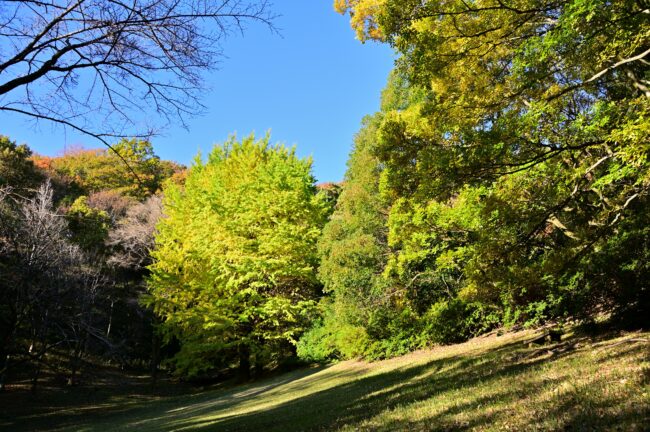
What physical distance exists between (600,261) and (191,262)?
741 inches

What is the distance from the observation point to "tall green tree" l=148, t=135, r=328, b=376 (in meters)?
20.5

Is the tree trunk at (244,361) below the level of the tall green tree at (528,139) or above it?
below

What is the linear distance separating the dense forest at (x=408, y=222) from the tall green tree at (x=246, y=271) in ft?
0.37

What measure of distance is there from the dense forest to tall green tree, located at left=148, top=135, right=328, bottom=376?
113 millimetres

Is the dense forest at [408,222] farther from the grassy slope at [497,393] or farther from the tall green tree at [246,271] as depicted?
the grassy slope at [497,393]

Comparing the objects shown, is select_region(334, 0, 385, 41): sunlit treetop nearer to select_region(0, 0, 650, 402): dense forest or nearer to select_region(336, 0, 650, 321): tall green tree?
select_region(0, 0, 650, 402): dense forest

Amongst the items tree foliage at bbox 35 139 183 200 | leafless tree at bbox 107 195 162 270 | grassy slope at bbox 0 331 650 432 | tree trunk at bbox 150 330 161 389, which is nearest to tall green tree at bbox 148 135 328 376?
tree trunk at bbox 150 330 161 389

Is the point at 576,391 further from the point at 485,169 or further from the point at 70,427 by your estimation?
the point at 70,427

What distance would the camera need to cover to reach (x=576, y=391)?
15.9ft

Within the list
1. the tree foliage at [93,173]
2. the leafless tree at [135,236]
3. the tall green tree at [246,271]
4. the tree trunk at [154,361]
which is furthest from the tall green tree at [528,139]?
the tree foliage at [93,173]

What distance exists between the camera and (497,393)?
18.9 feet

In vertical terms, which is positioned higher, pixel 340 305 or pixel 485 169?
A: pixel 485 169

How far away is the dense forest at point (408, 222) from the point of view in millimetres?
5988

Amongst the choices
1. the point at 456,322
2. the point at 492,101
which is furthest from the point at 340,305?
the point at 492,101
